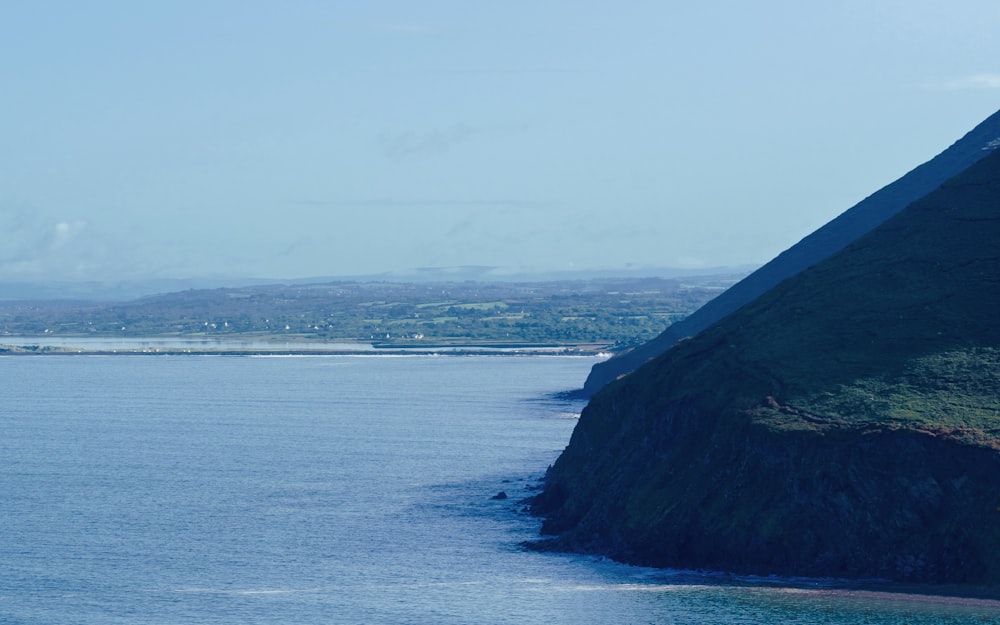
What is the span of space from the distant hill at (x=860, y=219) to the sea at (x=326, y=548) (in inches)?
1675

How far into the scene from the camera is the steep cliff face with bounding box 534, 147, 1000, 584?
77.7 m

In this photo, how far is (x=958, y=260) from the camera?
104000 mm

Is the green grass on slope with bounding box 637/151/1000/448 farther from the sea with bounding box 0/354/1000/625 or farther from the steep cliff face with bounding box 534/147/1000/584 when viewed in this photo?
the sea with bounding box 0/354/1000/625

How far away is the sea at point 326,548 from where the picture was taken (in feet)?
235

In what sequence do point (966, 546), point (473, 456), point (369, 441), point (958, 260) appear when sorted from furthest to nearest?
point (369, 441)
point (473, 456)
point (958, 260)
point (966, 546)

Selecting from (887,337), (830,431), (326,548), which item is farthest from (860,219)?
(326,548)

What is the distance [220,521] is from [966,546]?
51.3 m

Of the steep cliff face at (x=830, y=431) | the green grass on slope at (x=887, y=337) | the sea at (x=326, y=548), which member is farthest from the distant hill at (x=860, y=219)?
the steep cliff face at (x=830, y=431)

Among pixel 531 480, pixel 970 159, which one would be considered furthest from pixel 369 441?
pixel 970 159

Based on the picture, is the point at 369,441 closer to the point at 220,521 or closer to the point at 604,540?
the point at 220,521

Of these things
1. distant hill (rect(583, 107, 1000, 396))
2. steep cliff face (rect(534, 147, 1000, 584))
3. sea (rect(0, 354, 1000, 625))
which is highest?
distant hill (rect(583, 107, 1000, 396))

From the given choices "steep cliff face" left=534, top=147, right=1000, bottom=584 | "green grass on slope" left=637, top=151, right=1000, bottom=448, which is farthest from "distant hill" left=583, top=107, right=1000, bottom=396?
"steep cliff face" left=534, top=147, right=1000, bottom=584

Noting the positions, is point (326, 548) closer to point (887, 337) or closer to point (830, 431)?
point (830, 431)

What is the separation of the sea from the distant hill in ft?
140
